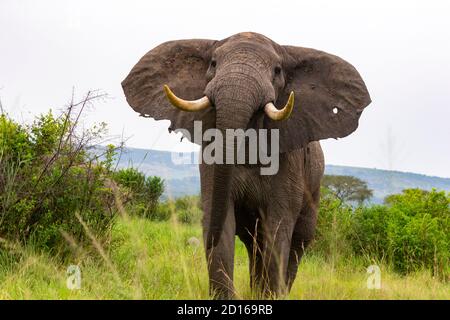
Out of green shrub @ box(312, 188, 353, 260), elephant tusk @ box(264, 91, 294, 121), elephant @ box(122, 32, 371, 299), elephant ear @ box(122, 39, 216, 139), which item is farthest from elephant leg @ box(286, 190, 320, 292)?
green shrub @ box(312, 188, 353, 260)

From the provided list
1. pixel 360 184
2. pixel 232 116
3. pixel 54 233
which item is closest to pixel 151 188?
pixel 54 233

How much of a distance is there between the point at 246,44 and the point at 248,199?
1418 mm

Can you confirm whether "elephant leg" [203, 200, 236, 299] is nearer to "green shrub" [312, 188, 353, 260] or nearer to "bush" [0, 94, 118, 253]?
"bush" [0, 94, 118, 253]

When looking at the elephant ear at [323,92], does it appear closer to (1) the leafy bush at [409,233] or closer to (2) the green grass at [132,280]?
(2) the green grass at [132,280]

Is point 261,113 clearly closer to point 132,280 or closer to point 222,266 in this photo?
point 222,266

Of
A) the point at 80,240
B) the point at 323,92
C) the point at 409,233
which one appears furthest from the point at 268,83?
the point at 409,233

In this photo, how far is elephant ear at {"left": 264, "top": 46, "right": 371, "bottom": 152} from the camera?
6.38 meters

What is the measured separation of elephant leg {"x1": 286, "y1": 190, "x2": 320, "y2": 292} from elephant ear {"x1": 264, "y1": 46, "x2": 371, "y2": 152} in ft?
5.62

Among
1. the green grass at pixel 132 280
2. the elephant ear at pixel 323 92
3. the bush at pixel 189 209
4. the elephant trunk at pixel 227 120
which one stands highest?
the elephant ear at pixel 323 92

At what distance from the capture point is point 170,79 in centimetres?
653

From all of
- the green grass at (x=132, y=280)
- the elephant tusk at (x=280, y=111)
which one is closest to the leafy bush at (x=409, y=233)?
the green grass at (x=132, y=280)

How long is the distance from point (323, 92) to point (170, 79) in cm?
143

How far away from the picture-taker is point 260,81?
544 cm

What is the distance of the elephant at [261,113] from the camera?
5.80 meters
